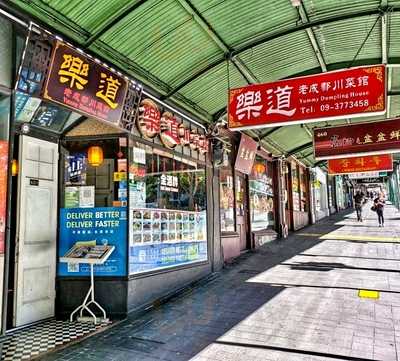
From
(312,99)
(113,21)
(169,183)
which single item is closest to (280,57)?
(312,99)

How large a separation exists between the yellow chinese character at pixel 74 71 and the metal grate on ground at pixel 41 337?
3.07 metres

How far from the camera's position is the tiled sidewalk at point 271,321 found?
399 centimetres

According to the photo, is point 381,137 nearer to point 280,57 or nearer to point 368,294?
point 280,57

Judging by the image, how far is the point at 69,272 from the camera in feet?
18.2

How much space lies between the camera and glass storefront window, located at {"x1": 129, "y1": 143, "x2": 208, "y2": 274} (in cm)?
585

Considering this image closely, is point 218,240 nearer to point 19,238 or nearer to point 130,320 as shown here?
point 130,320

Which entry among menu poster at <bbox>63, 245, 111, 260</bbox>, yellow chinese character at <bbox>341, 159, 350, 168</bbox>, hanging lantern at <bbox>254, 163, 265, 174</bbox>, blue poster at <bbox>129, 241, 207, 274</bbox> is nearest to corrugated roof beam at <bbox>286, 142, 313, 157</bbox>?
yellow chinese character at <bbox>341, 159, 350, 168</bbox>

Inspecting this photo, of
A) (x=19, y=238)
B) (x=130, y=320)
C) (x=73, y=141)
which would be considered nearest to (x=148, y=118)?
(x=73, y=141)

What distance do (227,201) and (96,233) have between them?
4971mm

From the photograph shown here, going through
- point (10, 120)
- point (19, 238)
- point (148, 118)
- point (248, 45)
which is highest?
point (248, 45)

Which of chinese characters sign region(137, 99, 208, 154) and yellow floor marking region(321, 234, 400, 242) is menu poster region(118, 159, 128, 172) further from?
yellow floor marking region(321, 234, 400, 242)

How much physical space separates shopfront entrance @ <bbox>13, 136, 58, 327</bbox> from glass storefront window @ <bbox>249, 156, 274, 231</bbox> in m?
7.32

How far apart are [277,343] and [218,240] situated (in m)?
4.39

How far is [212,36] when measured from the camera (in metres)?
5.84
